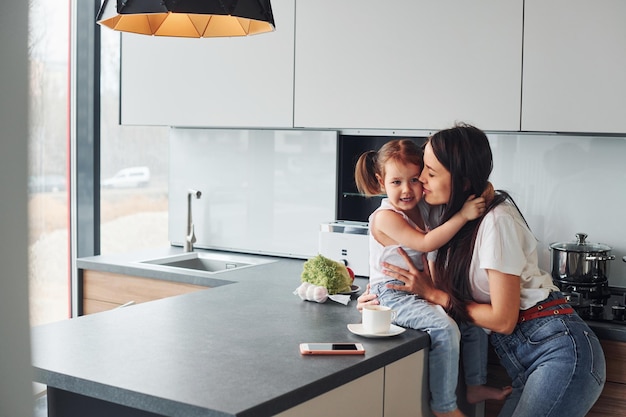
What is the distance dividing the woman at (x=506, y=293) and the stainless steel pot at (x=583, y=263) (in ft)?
1.27

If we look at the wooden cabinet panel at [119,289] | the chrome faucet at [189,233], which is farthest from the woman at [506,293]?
the chrome faucet at [189,233]

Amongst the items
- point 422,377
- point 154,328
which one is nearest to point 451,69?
point 422,377

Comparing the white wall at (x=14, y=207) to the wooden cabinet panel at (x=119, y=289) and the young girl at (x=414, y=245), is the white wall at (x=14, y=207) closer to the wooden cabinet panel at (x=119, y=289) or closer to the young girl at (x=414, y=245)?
the young girl at (x=414, y=245)

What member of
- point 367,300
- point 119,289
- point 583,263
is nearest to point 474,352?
point 367,300

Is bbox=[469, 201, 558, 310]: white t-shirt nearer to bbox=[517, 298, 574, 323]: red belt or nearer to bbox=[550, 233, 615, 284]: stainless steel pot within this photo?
bbox=[517, 298, 574, 323]: red belt

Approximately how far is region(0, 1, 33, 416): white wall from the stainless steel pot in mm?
2549

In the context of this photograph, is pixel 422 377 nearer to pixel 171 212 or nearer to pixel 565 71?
pixel 565 71

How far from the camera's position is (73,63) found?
3.95 metres

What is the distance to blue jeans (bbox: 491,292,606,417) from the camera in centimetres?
204

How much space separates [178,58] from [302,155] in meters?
0.72

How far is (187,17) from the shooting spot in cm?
225

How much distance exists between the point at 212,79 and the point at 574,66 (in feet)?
5.09

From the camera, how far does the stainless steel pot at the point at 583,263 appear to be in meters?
2.60

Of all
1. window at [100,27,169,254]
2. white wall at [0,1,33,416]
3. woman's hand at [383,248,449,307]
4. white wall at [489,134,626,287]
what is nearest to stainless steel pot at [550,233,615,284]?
white wall at [489,134,626,287]
